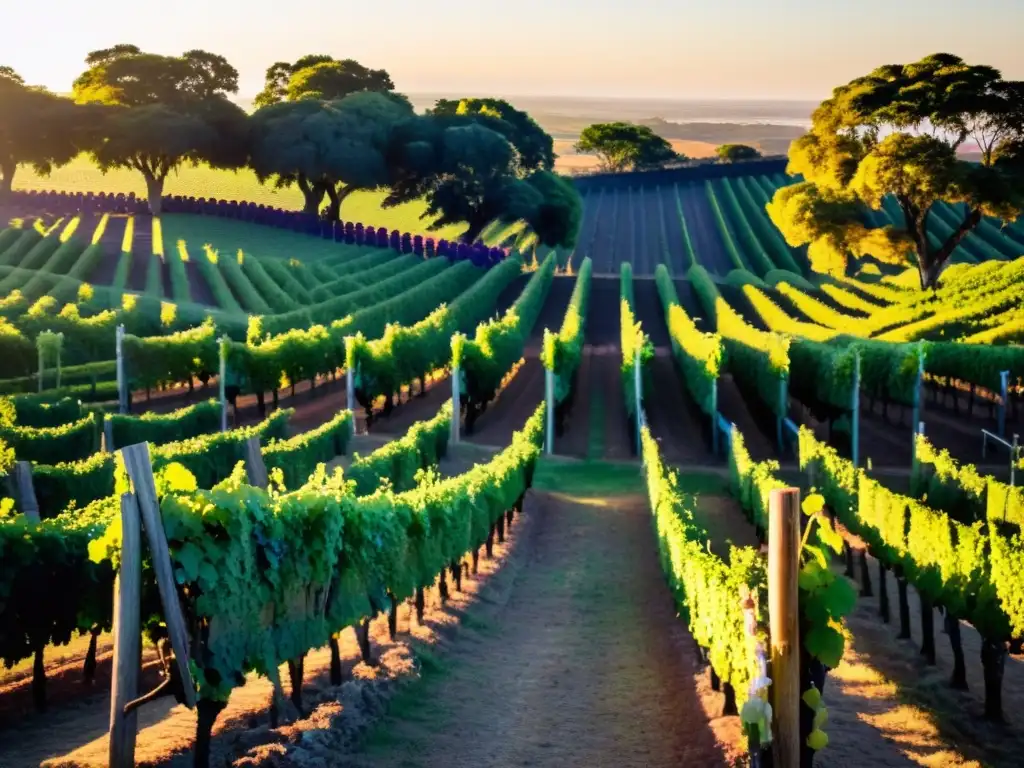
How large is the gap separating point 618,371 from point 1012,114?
1959 cm

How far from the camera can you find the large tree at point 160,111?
7519 centimetres

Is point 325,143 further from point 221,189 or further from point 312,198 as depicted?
point 221,189

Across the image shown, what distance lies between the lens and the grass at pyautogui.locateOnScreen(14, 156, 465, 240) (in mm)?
104250

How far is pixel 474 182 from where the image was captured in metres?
80.5

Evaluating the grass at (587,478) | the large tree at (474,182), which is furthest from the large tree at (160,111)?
the grass at (587,478)

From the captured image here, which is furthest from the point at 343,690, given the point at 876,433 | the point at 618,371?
the point at 618,371

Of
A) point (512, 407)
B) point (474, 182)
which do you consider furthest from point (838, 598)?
point (474, 182)

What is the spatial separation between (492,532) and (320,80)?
8567 cm

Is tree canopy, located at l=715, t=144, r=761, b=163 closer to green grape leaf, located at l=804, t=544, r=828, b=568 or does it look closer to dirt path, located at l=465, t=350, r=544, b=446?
dirt path, located at l=465, t=350, r=544, b=446

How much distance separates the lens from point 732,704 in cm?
1282

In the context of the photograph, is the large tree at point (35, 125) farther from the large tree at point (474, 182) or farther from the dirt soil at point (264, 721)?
the dirt soil at point (264, 721)

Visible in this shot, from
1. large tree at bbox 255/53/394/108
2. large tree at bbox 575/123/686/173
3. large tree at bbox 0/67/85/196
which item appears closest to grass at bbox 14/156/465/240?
large tree at bbox 255/53/394/108

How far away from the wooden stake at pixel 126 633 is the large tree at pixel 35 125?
238 feet

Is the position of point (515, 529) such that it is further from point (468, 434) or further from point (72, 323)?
point (72, 323)
